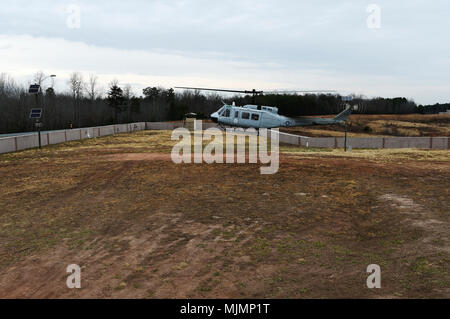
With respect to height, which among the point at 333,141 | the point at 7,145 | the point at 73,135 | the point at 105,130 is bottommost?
the point at 7,145

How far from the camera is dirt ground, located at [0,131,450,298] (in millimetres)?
6965

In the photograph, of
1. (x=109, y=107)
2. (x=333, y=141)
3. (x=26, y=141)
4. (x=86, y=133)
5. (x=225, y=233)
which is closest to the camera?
(x=225, y=233)

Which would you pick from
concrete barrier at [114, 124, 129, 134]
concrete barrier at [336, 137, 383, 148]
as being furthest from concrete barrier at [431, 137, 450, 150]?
concrete barrier at [114, 124, 129, 134]

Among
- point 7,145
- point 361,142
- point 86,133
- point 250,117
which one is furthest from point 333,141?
point 7,145

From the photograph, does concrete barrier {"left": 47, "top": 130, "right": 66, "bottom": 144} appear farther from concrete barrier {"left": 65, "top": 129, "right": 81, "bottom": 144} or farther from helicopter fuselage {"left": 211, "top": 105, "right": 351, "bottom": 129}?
helicopter fuselage {"left": 211, "top": 105, "right": 351, "bottom": 129}

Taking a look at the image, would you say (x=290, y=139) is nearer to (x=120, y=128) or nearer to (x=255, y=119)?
(x=255, y=119)

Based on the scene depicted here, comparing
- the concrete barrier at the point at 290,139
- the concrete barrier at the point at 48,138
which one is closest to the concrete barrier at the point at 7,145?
the concrete barrier at the point at 48,138

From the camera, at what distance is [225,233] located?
9.73 m

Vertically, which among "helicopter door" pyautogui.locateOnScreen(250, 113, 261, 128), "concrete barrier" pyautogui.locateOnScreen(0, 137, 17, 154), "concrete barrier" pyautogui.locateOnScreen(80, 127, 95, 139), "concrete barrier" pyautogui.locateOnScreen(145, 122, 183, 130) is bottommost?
"concrete barrier" pyautogui.locateOnScreen(0, 137, 17, 154)

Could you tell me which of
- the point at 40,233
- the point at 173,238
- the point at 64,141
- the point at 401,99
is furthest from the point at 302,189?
the point at 401,99

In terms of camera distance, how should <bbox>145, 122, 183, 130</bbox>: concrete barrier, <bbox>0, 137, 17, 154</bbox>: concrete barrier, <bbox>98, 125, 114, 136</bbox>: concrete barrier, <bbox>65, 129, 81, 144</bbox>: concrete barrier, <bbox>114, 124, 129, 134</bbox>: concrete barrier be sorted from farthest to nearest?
<bbox>145, 122, 183, 130</bbox>: concrete barrier
<bbox>114, 124, 129, 134</bbox>: concrete barrier
<bbox>98, 125, 114, 136</bbox>: concrete barrier
<bbox>65, 129, 81, 144</bbox>: concrete barrier
<bbox>0, 137, 17, 154</bbox>: concrete barrier

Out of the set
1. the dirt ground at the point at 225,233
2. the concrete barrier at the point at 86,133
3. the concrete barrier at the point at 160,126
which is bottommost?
the dirt ground at the point at 225,233

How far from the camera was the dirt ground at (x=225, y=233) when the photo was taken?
6.96 m

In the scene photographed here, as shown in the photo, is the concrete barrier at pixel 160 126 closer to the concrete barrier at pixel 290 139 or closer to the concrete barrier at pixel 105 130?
the concrete barrier at pixel 105 130
